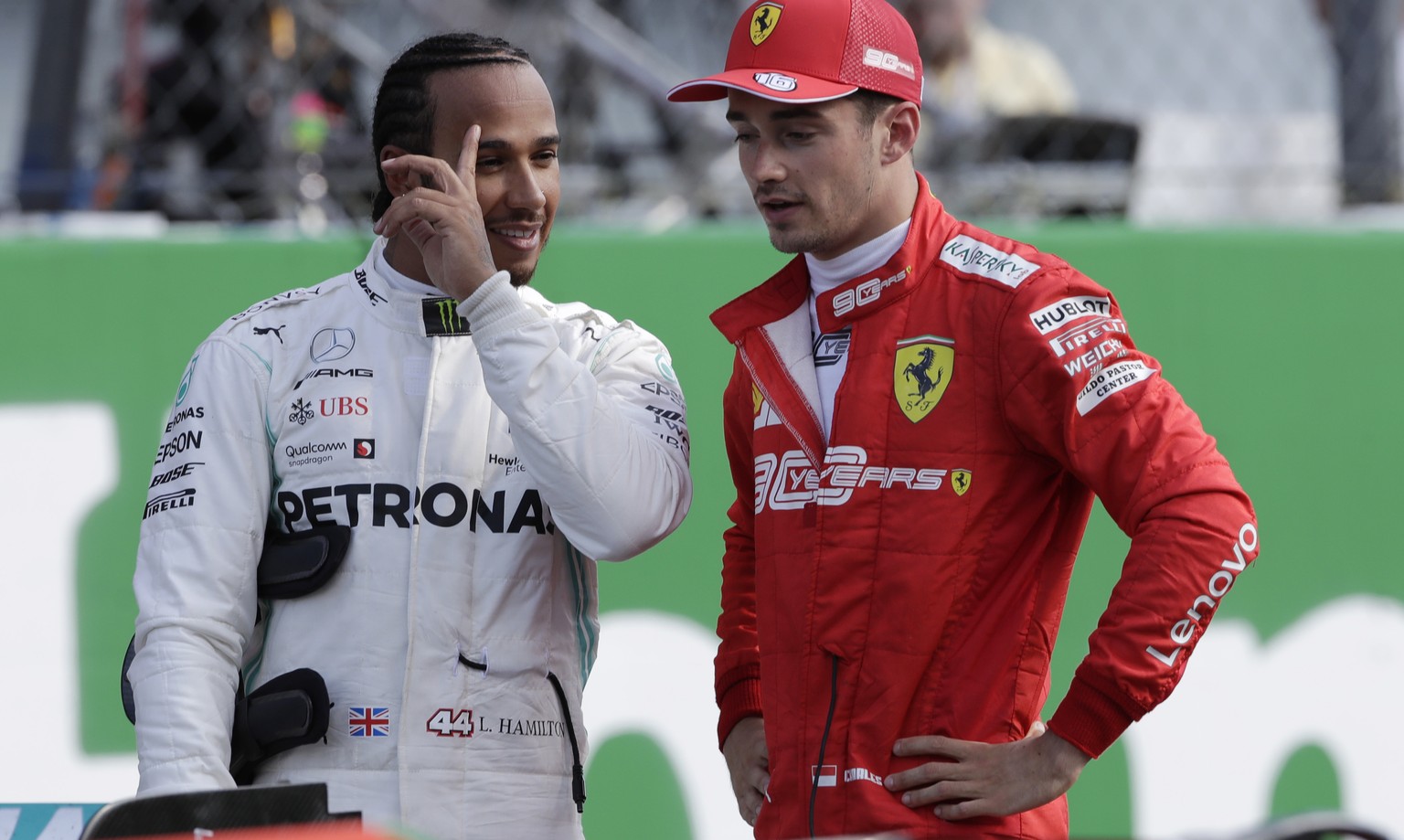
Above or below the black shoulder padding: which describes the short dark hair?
above

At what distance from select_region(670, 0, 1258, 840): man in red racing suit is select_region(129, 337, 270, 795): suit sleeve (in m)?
0.71

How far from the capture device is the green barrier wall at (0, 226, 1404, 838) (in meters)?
3.56

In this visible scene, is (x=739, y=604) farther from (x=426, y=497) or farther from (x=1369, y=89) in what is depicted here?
(x=1369, y=89)

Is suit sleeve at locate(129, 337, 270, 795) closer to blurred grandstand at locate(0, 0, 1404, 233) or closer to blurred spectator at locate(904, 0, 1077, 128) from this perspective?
blurred grandstand at locate(0, 0, 1404, 233)

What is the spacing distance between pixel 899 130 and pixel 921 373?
38 centimetres

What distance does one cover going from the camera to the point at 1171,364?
12.9 feet

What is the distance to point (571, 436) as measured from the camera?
81.4 inches

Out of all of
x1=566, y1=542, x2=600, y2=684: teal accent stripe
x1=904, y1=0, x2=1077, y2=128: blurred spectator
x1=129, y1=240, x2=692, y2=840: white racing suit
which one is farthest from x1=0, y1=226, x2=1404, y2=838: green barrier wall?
x1=129, y1=240, x2=692, y2=840: white racing suit

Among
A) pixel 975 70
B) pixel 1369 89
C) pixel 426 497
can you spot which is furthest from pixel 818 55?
pixel 975 70

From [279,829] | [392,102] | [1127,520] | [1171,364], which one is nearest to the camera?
[279,829]

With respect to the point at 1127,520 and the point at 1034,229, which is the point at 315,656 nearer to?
the point at 1127,520

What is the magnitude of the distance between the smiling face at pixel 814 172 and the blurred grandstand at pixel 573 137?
1576 millimetres

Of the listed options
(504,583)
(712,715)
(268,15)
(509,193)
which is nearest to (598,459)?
(504,583)

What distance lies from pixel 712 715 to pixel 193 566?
179 centimetres
